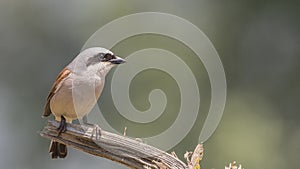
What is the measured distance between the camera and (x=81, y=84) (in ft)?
18.0

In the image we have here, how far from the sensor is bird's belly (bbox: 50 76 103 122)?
5.42 metres

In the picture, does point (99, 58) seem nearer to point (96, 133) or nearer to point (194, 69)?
point (96, 133)

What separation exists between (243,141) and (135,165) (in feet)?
19.2

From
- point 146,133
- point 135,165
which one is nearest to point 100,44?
point 146,133

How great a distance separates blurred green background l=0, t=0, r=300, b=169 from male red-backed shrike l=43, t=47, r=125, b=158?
15.3 feet

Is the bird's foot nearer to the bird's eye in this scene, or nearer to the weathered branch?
the weathered branch

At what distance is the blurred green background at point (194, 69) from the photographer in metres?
10.9

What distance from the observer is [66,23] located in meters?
12.5

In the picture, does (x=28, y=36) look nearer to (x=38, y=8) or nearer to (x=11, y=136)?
(x=38, y=8)

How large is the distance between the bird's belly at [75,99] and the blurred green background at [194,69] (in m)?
4.72

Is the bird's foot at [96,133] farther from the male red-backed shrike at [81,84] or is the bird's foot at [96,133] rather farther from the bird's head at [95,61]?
the bird's head at [95,61]

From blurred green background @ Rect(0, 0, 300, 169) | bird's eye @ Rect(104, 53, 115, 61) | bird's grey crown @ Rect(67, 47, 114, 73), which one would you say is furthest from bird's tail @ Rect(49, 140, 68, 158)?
blurred green background @ Rect(0, 0, 300, 169)

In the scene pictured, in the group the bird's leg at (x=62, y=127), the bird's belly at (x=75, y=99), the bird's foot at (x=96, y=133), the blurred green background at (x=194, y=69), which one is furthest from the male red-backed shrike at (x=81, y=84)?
the blurred green background at (x=194, y=69)

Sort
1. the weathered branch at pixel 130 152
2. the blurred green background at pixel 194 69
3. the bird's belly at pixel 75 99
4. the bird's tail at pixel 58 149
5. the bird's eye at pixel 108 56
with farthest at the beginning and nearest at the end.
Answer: the blurred green background at pixel 194 69 < the bird's tail at pixel 58 149 < the bird's eye at pixel 108 56 < the bird's belly at pixel 75 99 < the weathered branch at pixel 130 152
